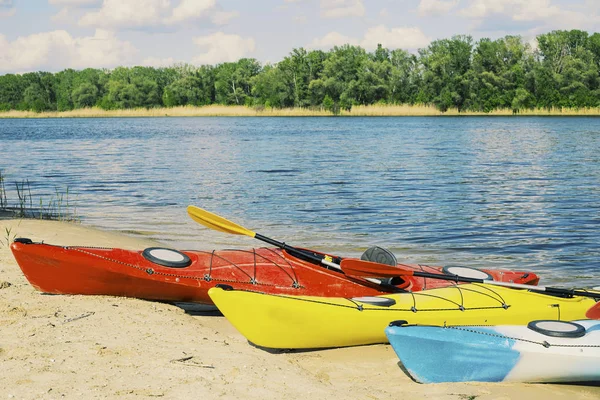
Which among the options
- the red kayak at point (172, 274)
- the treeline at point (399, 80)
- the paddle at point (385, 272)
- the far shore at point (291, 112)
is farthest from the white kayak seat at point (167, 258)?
the treeline at point (399, 80)

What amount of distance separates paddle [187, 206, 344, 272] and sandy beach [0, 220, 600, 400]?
85 cm

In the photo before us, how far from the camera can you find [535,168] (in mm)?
20766

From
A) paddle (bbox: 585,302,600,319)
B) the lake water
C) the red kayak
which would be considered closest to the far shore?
the lake water

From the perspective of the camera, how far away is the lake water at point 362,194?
10.1 m

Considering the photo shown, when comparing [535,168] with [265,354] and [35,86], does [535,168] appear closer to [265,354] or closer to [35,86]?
[265,354]

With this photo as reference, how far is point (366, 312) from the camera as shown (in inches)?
212

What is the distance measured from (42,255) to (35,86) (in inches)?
3650

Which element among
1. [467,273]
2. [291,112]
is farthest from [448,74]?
[467,273]

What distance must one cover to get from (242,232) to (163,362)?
240cm

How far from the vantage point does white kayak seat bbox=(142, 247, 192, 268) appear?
605 centimetres

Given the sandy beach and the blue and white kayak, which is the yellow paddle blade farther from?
the blue and white kayak

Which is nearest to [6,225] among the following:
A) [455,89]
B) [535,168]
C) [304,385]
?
[304,385]

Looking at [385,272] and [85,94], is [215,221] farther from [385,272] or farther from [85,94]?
[85,94]

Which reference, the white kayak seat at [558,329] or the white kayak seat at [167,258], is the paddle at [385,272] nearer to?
the white kayak seat at [558,329]
